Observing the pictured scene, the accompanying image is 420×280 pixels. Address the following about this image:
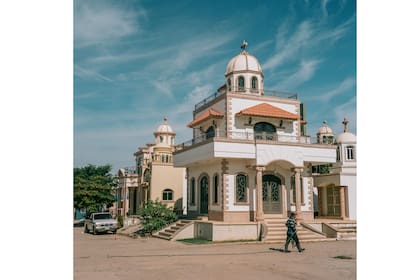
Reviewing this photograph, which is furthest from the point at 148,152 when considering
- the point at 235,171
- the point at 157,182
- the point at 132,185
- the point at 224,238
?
the point at 224,238

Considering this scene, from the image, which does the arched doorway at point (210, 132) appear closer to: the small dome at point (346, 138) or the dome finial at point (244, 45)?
the dome finial at point (244, 45)

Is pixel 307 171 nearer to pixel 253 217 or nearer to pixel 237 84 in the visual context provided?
pixel 253 217

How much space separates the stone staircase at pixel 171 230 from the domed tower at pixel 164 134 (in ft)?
46.3

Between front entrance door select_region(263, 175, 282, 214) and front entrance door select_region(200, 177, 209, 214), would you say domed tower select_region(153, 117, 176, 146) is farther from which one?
front entrance door select_region(263, 175, 282, 214)

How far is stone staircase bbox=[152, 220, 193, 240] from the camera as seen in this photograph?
1666 cm

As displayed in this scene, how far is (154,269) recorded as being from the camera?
27.8ft

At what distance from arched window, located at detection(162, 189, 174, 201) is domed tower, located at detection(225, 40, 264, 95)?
33.1ft

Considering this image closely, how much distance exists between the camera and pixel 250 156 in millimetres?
16594

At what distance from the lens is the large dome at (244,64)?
66.1ft

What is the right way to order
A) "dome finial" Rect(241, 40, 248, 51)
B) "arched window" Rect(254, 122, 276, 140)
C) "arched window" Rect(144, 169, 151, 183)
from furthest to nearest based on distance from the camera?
"arched window" Rect(144, 169, 151, 183) → "dome finial" Rect(241, 40, 248, 51) → "arched window" Rect(254, 122, 276, 140)

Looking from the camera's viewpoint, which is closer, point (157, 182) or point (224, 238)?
point (224, 238)

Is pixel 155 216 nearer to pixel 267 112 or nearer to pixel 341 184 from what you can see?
pixel 267 112

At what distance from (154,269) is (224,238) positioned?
22.5ft

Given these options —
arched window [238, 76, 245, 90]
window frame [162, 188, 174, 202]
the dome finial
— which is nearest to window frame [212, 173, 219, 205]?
arched window [238, 76, 245, 90]
